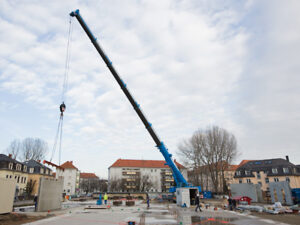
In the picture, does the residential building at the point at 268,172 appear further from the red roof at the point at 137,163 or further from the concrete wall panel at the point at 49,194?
the red roof at the point at 137,163

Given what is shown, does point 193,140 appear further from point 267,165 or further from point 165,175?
point 165,175

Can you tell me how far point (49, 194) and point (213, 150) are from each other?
3567 centimetres

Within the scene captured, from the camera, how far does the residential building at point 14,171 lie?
148 ft

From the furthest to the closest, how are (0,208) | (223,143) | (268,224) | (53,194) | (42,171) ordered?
(42,171), (223,143), (53,194), (0,208), (268,224)

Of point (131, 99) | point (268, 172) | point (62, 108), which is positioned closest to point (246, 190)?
point (268, 172)

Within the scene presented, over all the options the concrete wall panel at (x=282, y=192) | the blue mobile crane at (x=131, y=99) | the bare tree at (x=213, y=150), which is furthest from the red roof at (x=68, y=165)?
the concrete wall panel at (x=282, y=192)

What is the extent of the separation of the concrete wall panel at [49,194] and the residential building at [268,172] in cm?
5476

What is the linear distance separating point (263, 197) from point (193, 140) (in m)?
18.4

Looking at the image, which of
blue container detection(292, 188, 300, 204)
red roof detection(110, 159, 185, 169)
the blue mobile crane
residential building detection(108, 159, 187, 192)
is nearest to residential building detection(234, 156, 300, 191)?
blue container detection(292, 188, 300, 204)

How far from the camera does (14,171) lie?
48281 millimetres

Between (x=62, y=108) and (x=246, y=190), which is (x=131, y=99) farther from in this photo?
(x=246, y=190)

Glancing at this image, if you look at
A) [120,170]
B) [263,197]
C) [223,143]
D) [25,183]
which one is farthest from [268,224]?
[120,170]

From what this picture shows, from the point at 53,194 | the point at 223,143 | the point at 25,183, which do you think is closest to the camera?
the point at 53,194

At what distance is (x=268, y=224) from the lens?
13992mm
